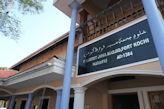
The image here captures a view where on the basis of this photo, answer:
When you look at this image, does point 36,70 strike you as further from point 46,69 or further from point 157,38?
point 157,38

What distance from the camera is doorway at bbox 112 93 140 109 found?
5554 millimetres

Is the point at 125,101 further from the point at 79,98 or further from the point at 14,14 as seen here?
the point at 14,14

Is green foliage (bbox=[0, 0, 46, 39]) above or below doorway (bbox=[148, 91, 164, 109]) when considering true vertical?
above

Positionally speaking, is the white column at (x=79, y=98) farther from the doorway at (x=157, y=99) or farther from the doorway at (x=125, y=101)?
the doorway at (x=157, y=99)

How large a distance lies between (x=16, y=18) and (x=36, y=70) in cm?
279

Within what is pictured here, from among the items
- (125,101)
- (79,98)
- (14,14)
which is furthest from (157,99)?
(14,14)

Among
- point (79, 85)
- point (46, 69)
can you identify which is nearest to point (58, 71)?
point (46, 69)

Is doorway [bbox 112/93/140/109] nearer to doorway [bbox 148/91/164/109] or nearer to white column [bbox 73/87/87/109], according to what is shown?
doorway [bbox 148/91/164/109]

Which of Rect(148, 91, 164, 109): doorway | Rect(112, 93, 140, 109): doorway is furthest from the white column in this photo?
Rect(148, 91, 164, 109): doorway

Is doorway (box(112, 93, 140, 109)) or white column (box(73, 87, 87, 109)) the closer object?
white column (box(73, 87, 87, 109))

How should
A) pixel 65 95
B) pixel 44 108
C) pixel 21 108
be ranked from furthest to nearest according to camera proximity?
pixel 21 108
pixel 44 108
pixel 65 95

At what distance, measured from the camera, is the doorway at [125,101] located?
555 centimetres

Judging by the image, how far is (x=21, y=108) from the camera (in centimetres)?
991

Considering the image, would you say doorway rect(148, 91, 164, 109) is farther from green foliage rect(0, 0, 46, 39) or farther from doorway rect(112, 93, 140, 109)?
green foliage rect(0, 0, 46, 39)
